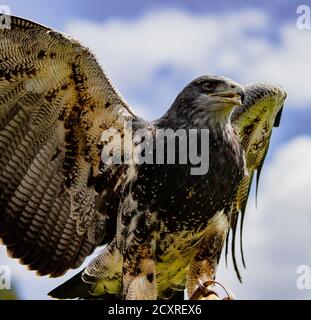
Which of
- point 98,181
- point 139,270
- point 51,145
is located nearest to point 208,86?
point 98,181

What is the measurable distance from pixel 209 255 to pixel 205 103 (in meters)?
1.60

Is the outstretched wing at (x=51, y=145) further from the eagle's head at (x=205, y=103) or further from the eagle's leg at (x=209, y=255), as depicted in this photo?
the eagle's leg at (x=209, y=255)

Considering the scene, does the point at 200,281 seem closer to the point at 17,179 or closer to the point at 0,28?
the point at 17,179

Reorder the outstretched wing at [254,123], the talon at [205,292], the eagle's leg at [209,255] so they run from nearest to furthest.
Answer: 1. the talon at [205,292]
2. the eagle's leg at [209,255]
3. the outstretched wing at [254,123]

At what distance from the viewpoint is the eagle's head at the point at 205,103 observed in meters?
11.1

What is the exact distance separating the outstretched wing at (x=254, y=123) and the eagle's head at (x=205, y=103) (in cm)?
148

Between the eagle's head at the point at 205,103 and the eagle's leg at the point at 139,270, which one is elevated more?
the eagle's head at the point at 205,103

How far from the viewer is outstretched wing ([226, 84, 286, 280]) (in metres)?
12.8

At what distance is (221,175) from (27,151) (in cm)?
213

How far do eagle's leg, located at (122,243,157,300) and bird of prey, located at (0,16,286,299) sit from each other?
0.01 m

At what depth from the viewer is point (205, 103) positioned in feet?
36.8

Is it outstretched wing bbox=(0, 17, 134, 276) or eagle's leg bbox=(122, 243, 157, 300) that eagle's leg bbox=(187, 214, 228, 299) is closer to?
eagle's leg bbox=(122, 243, 157, 300)

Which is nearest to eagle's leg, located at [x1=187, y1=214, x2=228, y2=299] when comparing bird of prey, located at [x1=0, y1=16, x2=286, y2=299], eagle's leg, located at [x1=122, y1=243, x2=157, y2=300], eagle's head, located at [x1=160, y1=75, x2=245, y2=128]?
bird of prey, located at [x1=0, y1=16, x2=286, y2=299]

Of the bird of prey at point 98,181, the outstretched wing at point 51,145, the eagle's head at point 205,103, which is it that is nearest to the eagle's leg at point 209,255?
the bird of prey at point 98,181
